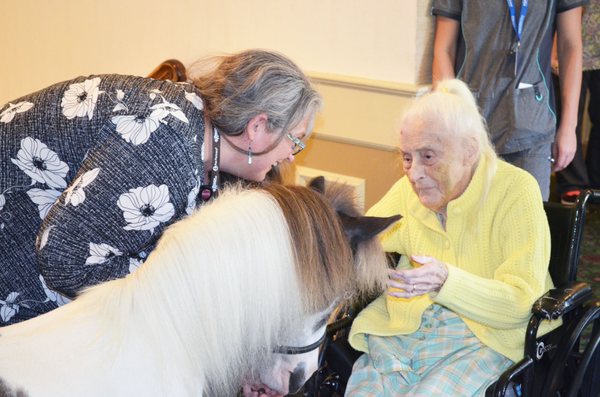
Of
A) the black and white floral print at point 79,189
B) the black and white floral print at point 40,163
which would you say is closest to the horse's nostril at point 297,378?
the black and white floral print at point 79,189

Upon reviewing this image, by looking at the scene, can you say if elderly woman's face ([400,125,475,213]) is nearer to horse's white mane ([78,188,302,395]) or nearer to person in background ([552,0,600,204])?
horse's white mane ([78,188,302,395])

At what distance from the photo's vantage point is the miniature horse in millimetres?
1219

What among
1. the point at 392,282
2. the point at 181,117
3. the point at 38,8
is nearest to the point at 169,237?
the point at 181,117

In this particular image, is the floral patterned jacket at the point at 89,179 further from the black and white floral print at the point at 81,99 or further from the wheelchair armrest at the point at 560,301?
the wheelchair armrest at the point at 560,301

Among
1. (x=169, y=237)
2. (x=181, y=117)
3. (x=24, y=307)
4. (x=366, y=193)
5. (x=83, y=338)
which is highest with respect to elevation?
(x=181, y=117)

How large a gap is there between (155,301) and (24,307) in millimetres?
610

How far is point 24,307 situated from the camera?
1.73m

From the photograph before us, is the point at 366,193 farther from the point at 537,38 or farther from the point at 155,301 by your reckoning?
the point at 155,301

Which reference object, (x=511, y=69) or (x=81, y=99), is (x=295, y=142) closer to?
(x=81, y=99)

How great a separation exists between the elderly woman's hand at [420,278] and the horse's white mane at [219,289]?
0.44 meters

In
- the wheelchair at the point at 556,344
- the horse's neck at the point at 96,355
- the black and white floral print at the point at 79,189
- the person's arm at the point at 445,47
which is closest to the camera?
the horse's neck at the point at 96,355

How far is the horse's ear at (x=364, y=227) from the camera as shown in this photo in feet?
4.70

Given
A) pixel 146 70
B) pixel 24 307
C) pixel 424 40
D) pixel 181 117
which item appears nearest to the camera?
pixel 181 117

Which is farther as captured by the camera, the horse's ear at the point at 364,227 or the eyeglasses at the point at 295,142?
the eyeglasses at the point at 295,142
